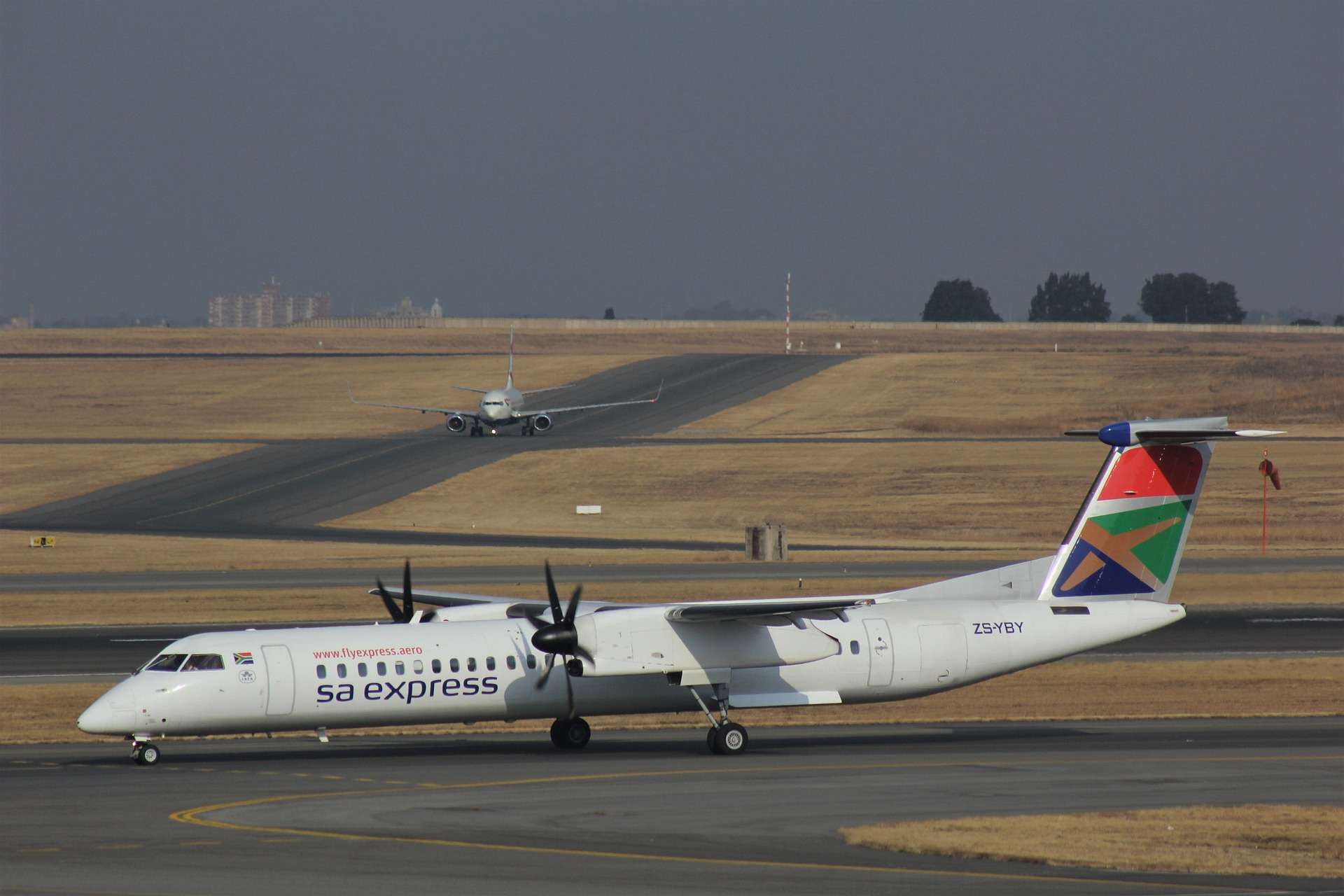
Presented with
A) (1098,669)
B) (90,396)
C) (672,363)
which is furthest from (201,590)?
(672,363)

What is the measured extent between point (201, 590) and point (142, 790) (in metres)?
27.8

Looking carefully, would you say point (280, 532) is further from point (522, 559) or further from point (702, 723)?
point (702, 723)

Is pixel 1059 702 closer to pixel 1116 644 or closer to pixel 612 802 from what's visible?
pixel 1116 644

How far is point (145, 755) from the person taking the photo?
27.0 m

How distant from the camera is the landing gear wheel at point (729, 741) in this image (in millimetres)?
28453

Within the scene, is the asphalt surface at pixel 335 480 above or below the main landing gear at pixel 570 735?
above

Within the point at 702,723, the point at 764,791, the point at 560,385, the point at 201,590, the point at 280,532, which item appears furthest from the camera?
the point at 560,385

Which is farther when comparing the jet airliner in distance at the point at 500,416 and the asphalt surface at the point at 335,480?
the jet airliner in distance at the point at 500,416

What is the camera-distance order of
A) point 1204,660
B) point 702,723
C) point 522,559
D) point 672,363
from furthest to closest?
point 672,363 → point 522,559 → point 1204,660 → point 702,723

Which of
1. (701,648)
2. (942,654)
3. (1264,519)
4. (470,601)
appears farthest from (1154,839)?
(1264,519)

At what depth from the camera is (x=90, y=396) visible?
111250 millimetres

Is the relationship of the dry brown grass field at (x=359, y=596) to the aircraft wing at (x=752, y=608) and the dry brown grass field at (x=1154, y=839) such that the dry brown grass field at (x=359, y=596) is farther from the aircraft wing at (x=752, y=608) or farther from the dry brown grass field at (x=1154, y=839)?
the dry brown grass field at (x=1154, y=839)

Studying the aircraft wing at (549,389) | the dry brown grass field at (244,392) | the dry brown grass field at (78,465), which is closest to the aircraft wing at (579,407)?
the aircraft wing at (549,389)

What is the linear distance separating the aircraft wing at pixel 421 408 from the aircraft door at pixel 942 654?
205 feet
